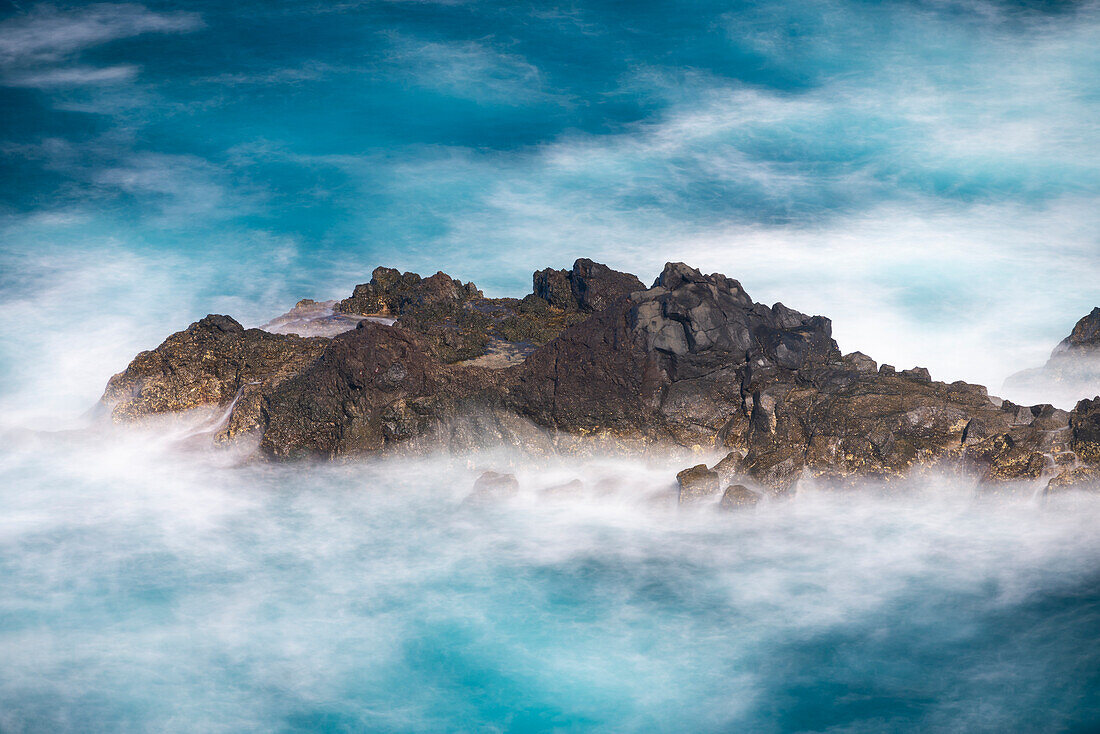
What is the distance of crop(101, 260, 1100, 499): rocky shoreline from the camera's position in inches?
778

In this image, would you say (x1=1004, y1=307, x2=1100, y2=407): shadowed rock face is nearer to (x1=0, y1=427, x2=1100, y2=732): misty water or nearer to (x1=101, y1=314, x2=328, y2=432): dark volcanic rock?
(x1=0, y1=427, x2=1100, y2=732): misty water

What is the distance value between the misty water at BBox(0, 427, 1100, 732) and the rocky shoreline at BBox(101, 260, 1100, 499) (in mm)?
459

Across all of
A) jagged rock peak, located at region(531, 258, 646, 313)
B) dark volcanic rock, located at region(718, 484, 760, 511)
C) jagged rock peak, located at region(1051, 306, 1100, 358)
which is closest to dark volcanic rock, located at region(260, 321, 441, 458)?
jagged rock peak, located at region(531, 258, 646, 313)

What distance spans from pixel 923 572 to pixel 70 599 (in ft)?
39.4

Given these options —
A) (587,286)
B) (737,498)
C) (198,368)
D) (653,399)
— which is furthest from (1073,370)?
(198,368)

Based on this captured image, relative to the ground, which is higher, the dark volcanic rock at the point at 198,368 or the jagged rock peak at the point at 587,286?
the jagged rock peak at the point at 587,286

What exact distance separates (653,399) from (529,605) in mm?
4045

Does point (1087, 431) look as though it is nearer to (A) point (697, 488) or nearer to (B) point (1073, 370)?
(B) point (1073, 370)

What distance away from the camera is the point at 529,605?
18.6 m

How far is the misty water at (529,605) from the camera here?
54.3 feet

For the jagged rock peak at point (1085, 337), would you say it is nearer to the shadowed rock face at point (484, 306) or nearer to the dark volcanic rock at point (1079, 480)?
the dark volcanic rock at point (1079, 480)

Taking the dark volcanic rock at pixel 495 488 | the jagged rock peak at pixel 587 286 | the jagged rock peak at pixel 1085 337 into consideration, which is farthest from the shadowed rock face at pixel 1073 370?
the dark volcanic rock at pixel 495 488

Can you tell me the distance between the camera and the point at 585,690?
16922 mm

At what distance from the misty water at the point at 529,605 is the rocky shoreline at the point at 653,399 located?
1.51 ft
